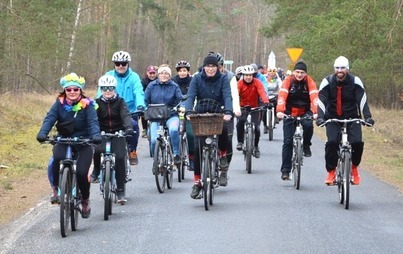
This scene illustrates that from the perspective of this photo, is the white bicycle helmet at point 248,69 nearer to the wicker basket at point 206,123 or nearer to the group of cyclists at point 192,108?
the group of cyclists at point 192,108

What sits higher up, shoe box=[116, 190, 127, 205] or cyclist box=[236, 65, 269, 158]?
cyclist box=[236, 65, 269, 158]

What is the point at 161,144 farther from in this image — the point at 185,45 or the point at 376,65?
the point at 185,45

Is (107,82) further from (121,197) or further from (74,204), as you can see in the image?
(74,204)

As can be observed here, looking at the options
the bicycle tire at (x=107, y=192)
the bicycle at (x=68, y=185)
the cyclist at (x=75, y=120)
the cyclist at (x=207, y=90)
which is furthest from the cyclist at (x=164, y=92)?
the bicycle at (x=68, y=185)

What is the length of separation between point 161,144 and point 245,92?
389 cm

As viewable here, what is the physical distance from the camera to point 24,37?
27.3m

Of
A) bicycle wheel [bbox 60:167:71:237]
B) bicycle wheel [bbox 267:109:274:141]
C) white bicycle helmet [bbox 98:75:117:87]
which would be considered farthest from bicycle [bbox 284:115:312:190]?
bicycle wheel [bbox 267:109:274:141]

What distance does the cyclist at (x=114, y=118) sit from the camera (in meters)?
11.9

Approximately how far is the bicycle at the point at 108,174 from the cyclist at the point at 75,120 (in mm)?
715

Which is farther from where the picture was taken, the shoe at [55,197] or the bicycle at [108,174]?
the bicycle at [108,174]

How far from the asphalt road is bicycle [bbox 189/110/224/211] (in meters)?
0.28

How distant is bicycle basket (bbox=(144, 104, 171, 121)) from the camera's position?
14.4m

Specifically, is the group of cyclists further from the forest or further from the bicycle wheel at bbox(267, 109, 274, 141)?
the forest

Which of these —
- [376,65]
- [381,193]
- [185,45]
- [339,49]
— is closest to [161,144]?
[381,193]
